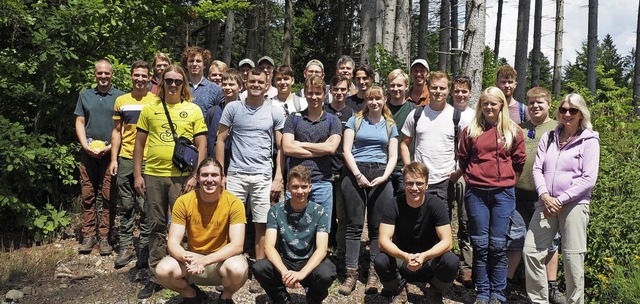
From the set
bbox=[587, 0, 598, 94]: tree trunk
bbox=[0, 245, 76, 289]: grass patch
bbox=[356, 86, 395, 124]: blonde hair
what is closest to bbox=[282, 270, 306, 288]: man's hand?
bbox=[356, 86, 395, 124]: blonde hair

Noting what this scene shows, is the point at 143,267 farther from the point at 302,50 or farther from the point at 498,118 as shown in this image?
the point at 302,50

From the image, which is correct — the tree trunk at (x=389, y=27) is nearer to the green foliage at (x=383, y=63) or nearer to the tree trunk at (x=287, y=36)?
the green foliage at (x=383, y=63)

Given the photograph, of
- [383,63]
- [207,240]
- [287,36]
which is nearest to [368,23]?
[383,63]

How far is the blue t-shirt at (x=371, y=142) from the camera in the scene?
509 cm

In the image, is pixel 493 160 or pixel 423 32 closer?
pixel 493 160

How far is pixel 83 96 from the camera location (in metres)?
5.91

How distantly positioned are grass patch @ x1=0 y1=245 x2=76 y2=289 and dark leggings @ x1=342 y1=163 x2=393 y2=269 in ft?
11.7

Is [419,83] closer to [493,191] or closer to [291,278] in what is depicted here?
[493,191]

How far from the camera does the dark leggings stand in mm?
Result: 5066

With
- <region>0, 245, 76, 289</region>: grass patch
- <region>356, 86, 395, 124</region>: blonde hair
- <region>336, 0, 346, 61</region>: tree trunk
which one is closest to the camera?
<region>356, 86, 395, 124</region>: blonde hair

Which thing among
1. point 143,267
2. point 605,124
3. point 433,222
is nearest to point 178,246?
point 143,267

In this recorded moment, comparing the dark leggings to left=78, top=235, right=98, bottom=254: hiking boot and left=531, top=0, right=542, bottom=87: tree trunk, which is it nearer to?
left=78, top=235, right=98, bottom=254: hiking boot

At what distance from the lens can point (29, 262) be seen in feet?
19.0

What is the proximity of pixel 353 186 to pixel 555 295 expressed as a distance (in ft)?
7.69
